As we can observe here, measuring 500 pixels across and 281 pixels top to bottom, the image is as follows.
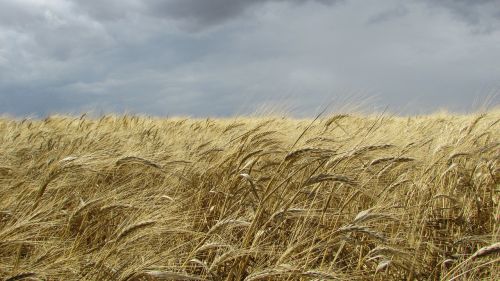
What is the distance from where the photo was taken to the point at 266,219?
2219 mm

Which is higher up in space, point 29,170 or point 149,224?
point 29,170

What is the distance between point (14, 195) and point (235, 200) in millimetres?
1231

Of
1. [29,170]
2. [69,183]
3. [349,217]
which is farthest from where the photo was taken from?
[29,170]

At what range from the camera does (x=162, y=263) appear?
170cm

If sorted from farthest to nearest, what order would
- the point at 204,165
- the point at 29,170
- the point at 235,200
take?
the point at 29,170 → the point at 204,165 → the point at 235,200

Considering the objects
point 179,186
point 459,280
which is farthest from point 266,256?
point 179,186

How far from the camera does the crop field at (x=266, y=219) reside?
1.68m

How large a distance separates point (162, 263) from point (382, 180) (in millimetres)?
1647

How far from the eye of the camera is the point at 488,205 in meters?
2.46

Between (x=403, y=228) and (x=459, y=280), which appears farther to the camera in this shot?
(x=403, y=228)

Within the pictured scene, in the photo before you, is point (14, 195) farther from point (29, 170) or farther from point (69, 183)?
point (29, 170)

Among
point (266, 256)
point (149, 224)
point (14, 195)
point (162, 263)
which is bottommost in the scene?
point (266, 256)

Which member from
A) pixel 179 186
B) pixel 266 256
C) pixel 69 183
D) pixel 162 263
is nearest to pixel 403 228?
pixel 266 256

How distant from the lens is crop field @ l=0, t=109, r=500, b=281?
5.51 feet
